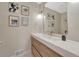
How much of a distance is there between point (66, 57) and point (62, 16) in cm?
170

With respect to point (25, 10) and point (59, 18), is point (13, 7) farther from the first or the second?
point (59, 18)

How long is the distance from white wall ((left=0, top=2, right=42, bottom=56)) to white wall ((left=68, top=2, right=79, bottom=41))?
6.19 ft

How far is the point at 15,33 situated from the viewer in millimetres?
3799

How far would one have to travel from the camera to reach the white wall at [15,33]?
3.27 metres

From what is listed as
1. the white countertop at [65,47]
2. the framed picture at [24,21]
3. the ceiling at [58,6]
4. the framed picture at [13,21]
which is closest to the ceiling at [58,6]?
the ceiling at [58,6]

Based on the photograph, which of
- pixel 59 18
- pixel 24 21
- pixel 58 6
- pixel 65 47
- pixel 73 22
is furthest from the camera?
pixel 24 21

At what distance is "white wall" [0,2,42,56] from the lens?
3.27 meters

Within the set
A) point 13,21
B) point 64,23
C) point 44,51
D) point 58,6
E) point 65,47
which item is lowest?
point 44,51

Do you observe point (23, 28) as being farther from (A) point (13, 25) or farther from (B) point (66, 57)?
(B) point (66, 57)

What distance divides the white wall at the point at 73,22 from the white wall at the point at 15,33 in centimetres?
189

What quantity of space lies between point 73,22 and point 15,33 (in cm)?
215

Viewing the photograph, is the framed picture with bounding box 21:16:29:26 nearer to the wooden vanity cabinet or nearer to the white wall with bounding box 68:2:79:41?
the wooden vanity cabinet

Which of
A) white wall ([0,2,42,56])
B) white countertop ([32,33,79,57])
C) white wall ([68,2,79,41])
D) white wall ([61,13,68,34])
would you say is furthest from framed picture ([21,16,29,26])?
white countertop ([32,33,79,57])

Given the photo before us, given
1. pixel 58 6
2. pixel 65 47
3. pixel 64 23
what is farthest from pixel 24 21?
pixel 65 47
